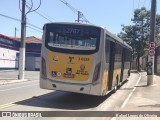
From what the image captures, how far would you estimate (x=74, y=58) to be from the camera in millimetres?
15953

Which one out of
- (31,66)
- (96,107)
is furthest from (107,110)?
(31,66)

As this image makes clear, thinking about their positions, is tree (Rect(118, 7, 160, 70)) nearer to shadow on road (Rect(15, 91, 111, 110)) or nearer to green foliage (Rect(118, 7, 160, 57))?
green foliage (Rect(118, 7, 160, 57))

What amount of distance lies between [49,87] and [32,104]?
1146 mm

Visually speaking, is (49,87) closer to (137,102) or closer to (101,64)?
(101,64)

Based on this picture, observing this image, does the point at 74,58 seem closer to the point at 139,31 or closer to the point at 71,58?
the point at 71,58

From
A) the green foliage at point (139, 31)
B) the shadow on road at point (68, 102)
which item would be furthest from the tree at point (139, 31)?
the shadow on road at point (68, 102)

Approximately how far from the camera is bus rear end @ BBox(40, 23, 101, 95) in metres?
15.8

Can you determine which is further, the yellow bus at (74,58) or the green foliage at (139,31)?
the green foliage at (139,31)

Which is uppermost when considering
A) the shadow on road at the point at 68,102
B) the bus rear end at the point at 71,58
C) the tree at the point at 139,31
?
the tree at the point at 139,31

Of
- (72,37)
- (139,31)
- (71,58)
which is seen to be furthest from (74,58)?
(139,31)

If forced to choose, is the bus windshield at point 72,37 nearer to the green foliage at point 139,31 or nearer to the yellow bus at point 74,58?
the yellow bus at point 74,58

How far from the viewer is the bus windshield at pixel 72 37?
1592 cm

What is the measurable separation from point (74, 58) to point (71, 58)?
0.13 m

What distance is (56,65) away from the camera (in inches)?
637
